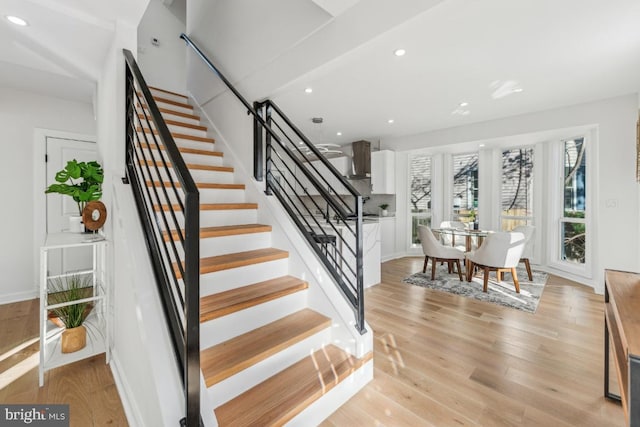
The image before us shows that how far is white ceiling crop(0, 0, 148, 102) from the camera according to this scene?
5.91 ft

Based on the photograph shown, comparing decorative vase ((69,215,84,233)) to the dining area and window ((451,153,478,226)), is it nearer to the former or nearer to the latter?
the dining area

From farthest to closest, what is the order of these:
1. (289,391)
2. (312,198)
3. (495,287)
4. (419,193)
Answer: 1. (419,193)
2. (495,287)
3. (312,198)
4. (289,391)

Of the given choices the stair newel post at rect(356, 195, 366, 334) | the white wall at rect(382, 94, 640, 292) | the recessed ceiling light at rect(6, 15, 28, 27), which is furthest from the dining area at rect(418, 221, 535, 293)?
the recessed ceiling light at rect(6, 15, 28, 27)

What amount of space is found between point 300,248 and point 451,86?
8.89 ft

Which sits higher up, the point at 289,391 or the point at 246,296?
the point at 246,296

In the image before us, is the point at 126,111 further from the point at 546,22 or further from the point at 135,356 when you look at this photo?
the point at 546,22

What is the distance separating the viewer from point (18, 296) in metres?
3.32

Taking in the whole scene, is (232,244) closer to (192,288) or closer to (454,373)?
(192,288)

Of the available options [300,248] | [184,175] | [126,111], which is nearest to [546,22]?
Result: [300,248]

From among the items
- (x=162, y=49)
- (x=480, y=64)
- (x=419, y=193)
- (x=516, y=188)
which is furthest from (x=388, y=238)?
(x=162, y=49)

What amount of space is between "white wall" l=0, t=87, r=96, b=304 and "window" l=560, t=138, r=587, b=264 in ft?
25.4

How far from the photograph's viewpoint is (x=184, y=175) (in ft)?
3.46

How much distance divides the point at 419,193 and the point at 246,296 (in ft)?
18.0

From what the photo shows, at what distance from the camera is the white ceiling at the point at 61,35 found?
5.91 feet
